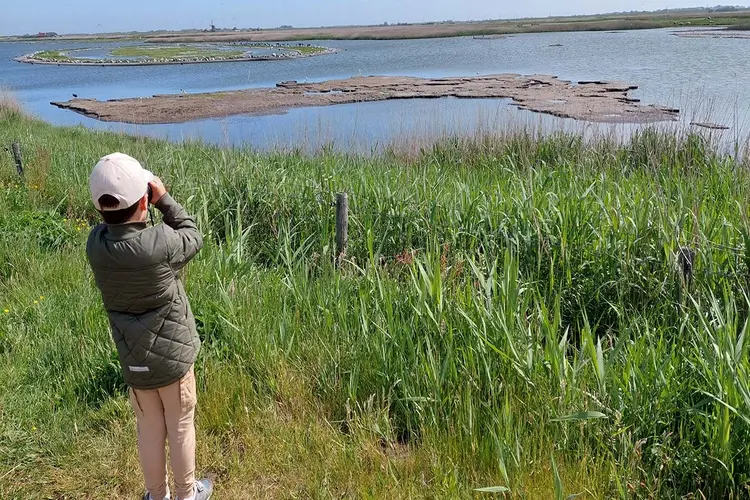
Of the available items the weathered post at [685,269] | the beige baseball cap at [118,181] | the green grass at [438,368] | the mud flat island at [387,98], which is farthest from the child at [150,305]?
the mud flat island at [387,98]

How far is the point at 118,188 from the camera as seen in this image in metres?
1.98

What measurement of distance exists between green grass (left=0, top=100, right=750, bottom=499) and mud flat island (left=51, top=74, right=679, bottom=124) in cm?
1460

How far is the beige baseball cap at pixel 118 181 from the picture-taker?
1.96m

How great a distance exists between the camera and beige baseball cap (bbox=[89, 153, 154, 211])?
1965mm

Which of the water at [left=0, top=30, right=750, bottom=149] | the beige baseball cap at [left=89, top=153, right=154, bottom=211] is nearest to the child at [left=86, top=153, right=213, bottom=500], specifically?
the beige baseball cap at [left=89, top=153, right=154, bottom=211]

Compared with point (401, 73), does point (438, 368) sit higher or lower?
lower

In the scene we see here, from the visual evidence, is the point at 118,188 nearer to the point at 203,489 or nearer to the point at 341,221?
the point at 203,489

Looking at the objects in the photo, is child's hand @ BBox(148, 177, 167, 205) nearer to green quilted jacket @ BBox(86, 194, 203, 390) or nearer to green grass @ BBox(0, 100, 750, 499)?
green quilted jacket @ BBox(86, 194, 203, 390)

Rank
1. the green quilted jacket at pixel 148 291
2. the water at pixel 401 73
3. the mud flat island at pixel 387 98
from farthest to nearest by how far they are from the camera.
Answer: the mud flat island at pixel 387 98 < the water at pixel 401 73 < the green quilted jacket at pixel 148 291

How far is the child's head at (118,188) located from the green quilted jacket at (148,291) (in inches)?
1.7

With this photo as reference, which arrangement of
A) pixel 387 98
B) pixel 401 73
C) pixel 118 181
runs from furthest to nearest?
pixel 401 73
pixel 387 98
pixel 118 181

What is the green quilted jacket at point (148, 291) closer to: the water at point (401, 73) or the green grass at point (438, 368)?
the green grass at point (438, 368)

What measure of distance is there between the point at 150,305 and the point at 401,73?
37.7 meters

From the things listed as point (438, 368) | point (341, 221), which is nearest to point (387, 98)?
point (341, 221)
